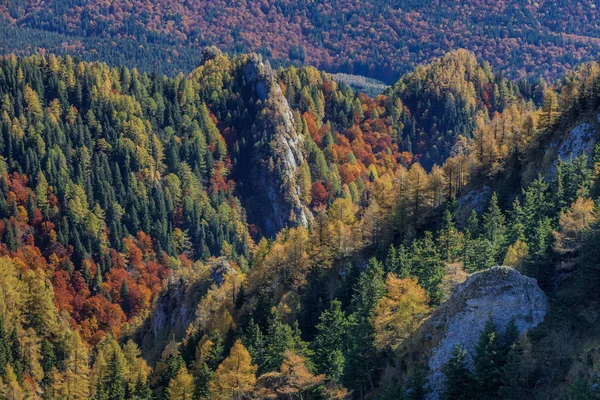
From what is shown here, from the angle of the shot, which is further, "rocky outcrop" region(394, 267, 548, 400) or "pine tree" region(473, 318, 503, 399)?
"rocky outcrop" region(394, 267, 548, 400)

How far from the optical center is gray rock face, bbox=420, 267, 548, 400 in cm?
7612

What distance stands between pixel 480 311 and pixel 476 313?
434 millimetres

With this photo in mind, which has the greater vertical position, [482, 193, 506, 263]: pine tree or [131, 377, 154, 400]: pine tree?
[482, 193, 506, 263]: pine tree

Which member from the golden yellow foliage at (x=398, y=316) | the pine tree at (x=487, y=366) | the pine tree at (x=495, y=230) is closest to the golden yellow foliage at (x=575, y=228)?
the pine tree at (x=487, y=366)

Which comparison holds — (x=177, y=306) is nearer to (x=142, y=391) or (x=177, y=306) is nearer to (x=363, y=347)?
(x=142, y=391)

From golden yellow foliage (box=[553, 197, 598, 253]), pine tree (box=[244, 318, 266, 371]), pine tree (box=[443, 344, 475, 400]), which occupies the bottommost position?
pine tree (box=[244, 318, 266, 371])

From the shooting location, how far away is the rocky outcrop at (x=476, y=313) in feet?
250

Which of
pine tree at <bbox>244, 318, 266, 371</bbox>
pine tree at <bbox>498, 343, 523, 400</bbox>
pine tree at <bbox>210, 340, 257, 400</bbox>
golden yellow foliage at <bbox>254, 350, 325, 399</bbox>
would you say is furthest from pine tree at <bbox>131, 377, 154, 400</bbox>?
pine tree at <bbox>498, 343, 523, 400</bbox>

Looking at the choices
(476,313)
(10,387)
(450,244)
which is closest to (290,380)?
(476,313)

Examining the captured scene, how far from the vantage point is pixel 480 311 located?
7819 centimetres

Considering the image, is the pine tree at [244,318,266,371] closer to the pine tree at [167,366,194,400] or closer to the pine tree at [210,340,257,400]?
the pine tree at [210,340,257,400]

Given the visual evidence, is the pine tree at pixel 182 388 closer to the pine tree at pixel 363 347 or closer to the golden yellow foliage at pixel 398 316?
the pine tree at pixel 363 347

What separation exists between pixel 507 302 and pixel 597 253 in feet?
30.4

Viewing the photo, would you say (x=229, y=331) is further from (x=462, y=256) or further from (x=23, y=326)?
(x=23, y=326)
